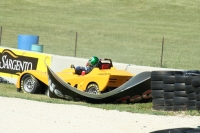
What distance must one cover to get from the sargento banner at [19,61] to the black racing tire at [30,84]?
152 cm

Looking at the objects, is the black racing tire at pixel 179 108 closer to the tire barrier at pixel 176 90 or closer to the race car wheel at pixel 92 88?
the tire barrier at pixel 176 90

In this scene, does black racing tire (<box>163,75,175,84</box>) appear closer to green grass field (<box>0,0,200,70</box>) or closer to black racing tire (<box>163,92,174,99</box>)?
black racing tire (<box>163,92,174,99</box>)

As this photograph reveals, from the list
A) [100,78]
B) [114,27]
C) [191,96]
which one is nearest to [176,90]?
[191,96]

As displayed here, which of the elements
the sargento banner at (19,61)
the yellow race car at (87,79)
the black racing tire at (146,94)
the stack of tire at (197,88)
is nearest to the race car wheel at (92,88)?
the yellow race car at (87,79)

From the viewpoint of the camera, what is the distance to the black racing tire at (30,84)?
1662cm

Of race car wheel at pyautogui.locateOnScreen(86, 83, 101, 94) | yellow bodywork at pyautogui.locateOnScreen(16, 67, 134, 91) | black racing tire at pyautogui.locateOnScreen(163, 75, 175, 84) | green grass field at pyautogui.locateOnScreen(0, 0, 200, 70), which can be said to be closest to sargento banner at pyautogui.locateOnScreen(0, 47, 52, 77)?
yellow bodywork at pyautogui.locateOnScreen(16, 67, 134, 91)

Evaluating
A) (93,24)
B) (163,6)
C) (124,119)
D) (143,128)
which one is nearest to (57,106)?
(124,119)

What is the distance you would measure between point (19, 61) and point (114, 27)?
22807 mm

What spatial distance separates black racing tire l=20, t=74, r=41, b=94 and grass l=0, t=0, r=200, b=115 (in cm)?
831

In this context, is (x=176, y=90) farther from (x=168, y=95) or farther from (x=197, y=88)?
(x=197, y=88)

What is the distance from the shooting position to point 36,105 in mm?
13180

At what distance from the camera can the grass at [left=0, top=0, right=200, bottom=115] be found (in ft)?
96.7

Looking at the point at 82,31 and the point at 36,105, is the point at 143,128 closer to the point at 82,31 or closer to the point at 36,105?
the point at 36,105

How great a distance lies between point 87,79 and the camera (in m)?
15.5
